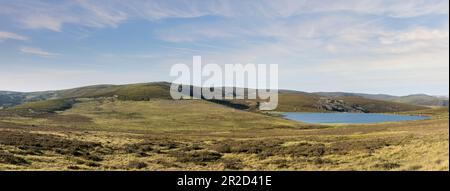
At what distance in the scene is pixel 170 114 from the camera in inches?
6127

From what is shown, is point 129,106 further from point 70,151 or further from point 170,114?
point 70,151

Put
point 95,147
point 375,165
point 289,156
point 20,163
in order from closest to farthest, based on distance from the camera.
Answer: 1. point 375,165
2. point 20,163
3. point 289,156
4. point 95,147

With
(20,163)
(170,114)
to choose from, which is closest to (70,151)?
(20,163)

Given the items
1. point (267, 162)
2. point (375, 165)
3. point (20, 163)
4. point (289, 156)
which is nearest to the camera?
point (375, 165)

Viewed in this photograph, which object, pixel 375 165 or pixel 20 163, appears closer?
pixel 375 165

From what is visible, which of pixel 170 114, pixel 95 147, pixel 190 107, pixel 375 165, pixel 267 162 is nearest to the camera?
pixel 375 165

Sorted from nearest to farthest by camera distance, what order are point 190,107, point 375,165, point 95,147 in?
point 375,165, point 95,147, point 190,107
